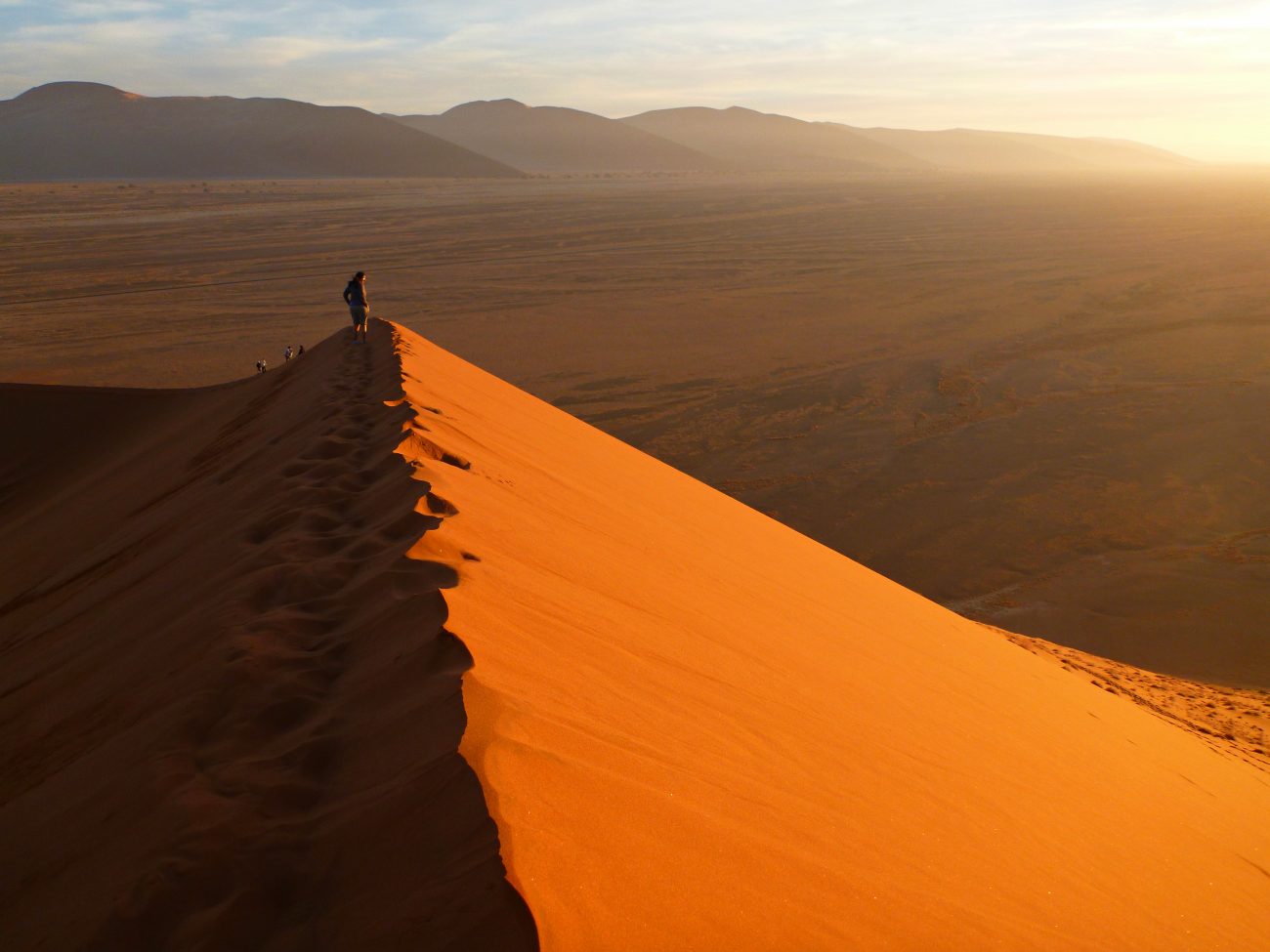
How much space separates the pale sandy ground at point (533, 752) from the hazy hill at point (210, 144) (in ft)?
321

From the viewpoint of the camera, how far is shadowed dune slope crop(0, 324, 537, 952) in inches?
67.4

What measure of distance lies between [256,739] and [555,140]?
6317 inches

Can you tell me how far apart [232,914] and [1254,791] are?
4662 millimetres

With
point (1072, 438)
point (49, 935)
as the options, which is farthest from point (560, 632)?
point (1072, 438)

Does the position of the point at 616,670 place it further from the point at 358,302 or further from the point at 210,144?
the point at 210,144

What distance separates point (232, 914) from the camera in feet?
5.60

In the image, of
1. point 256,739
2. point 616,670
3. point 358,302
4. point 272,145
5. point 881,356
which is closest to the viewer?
point 256,739

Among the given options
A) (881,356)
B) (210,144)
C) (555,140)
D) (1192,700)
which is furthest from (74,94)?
(1192,700)

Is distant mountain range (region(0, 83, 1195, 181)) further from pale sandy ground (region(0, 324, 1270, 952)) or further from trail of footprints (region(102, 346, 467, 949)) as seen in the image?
trail of footprints (region(102, 346, 467, 949))

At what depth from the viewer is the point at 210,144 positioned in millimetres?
103812

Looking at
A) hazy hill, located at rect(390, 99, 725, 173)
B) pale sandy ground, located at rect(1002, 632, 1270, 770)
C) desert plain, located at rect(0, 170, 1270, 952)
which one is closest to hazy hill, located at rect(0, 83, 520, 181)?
hazy hill, located at rect(390, 99, 725, 173)

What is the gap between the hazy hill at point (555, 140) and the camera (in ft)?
455

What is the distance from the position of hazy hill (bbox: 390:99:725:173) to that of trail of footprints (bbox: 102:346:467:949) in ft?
422

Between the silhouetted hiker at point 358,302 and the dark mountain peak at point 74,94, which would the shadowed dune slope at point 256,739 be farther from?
the dark mountain peak at point 74,94
